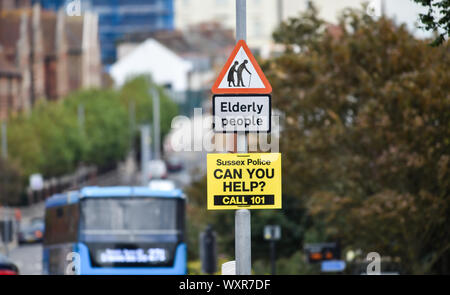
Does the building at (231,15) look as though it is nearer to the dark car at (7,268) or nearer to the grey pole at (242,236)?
the dark car at (7,268)

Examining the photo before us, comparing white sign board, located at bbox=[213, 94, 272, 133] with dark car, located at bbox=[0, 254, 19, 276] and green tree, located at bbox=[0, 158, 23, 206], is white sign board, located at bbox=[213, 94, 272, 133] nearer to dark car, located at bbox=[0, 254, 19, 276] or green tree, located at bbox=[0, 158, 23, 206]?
dark car, located at bbox=[0, 254, 19, 276]

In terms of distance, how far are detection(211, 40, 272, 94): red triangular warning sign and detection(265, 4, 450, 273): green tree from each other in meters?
13.1

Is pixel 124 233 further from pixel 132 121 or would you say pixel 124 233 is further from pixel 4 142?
pixel 132 121

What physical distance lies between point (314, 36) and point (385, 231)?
954 centimetres

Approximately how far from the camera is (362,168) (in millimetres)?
25344

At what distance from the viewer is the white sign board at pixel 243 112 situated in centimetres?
1104

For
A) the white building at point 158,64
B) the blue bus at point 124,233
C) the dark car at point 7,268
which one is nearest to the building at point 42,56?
the white building at point 158,64

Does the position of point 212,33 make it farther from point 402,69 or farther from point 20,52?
point 402,69

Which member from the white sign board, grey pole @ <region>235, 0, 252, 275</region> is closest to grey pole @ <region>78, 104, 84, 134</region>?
the white sign board

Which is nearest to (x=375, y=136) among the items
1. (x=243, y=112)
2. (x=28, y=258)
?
(x=243, y=112)

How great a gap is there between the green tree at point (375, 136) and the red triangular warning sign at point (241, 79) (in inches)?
517

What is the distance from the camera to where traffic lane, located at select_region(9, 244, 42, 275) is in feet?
117

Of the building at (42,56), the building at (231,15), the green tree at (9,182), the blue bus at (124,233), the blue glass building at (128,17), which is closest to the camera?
the blue bus at (124,233)
